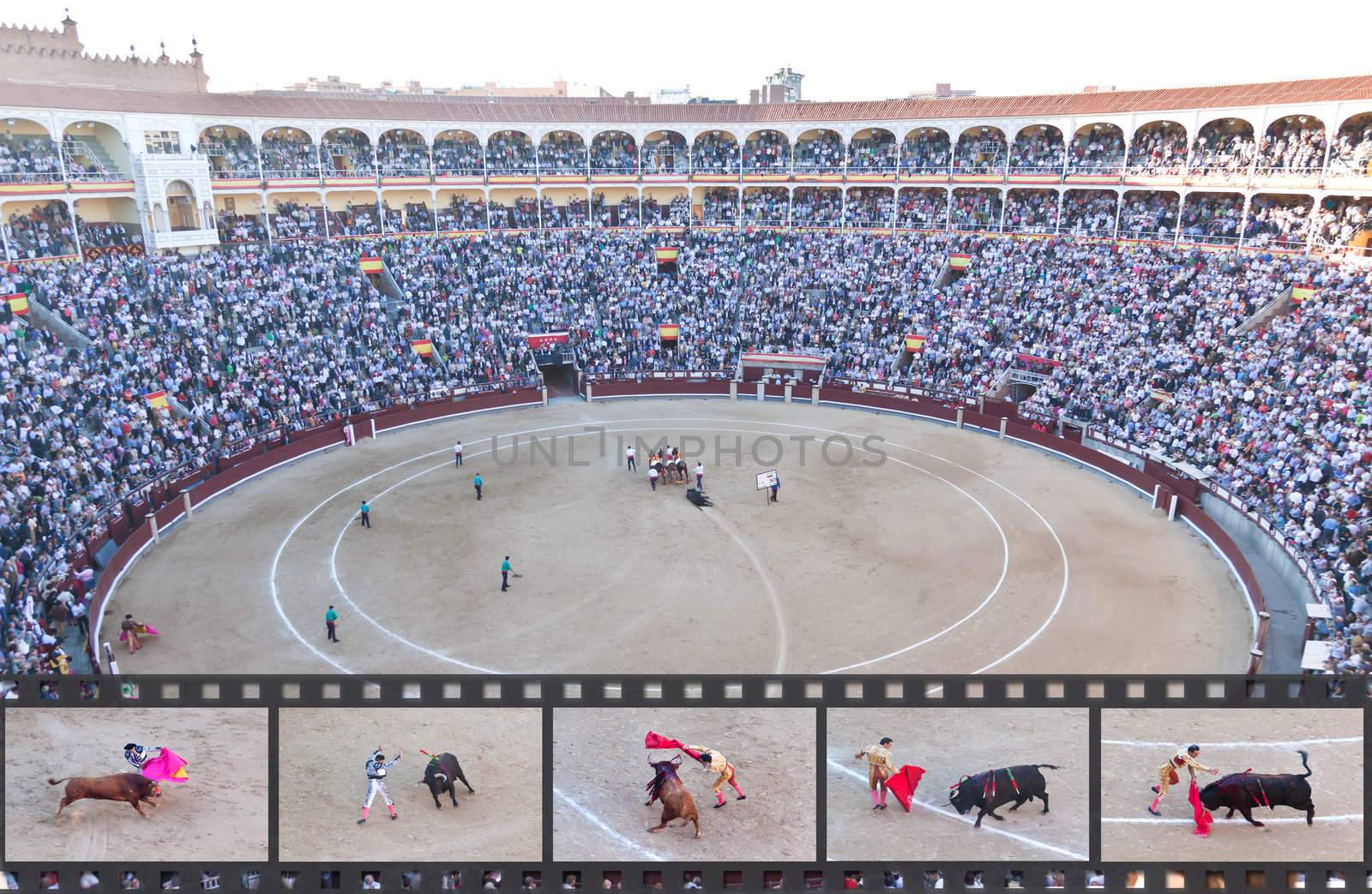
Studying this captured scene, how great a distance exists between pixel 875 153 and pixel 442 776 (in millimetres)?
55336

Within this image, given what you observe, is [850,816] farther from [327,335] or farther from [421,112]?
[421,112]

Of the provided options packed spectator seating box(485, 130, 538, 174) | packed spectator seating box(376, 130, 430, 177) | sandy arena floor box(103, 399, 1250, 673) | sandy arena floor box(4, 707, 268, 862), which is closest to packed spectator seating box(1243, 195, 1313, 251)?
sandy arena floor box(103, 399, 1250, 673)

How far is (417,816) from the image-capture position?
1205 cm

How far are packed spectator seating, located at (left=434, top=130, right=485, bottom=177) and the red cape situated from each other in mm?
50987

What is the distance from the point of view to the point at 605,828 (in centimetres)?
1249

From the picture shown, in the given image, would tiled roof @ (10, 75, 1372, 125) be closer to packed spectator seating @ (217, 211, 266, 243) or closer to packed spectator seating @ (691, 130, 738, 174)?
packed spectator seating @ (691, 130, 738, 174)

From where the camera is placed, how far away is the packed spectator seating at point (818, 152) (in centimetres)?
5950

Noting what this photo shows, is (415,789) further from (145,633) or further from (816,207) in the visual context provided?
(816,207)

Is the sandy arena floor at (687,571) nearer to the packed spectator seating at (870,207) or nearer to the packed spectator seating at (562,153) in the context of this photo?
the packed spectator seating at (870,207)

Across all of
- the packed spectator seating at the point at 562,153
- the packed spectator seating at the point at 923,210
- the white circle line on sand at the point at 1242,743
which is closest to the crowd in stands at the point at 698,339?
the packed spectator seating at the point at 923,210

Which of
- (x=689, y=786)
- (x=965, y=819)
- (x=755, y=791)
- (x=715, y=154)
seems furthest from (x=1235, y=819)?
(x=715, y=154)

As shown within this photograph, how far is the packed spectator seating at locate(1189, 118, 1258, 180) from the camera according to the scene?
44625 mm

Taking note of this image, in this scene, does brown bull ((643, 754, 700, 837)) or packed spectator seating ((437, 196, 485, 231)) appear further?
packed spectator seating ((437, 196, 485, 231))

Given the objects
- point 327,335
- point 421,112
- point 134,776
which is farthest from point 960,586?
point 421,112
